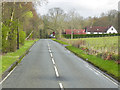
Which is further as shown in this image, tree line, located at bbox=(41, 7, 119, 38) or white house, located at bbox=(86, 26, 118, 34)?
white house, located at bbox=(86, 26, 118, 34)

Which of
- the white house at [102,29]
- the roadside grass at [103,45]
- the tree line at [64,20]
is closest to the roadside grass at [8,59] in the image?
the roadside grass at [103,45]

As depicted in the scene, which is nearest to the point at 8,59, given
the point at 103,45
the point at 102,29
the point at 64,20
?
the point at 103,45

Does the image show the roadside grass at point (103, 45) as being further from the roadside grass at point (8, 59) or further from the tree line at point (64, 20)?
the tree line at point (64, 20)

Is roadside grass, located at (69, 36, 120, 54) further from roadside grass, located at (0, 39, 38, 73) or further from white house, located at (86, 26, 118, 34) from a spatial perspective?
white house, located at (86, 26, 118, 34)

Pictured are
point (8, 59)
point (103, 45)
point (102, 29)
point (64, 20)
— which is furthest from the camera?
point (102, 29)

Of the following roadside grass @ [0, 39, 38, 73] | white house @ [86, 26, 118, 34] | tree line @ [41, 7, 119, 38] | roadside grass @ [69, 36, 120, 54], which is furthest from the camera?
white house @ [86, 26, 118, 34]

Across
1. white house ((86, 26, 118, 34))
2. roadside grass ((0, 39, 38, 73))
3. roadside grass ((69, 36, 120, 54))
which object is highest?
white house ((86, 26, 118, 34))

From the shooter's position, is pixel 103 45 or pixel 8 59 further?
pixel 103 45

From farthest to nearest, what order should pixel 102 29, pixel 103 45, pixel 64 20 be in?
pixel 102 29 → pixel 64 20 → pixel 103 45

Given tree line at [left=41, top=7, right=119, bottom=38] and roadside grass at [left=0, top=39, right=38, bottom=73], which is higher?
tree line at [left=41, top=7, right=119, bottom=38]

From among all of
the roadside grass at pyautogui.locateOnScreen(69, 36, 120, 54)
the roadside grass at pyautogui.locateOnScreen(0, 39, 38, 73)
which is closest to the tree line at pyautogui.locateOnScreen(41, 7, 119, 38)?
the roadside grass at pyautogui.locateOnScreen(69, 36, 120, 54)

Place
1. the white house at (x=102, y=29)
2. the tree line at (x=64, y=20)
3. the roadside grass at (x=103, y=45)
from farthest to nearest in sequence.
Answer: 1. the white house at (x=102, y=29)
2. the tree line at (x=64, y=20)
3. the roadside grass at (x=103, y=45)

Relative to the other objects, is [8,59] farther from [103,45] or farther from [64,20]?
[64,20]

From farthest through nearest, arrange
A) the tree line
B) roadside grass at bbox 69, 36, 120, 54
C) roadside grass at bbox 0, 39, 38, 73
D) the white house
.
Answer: the white house
the tree line
roadside grass at bbox 69, 36, 120, 54
roadside grass at bbox 0, 39, 38, 73
